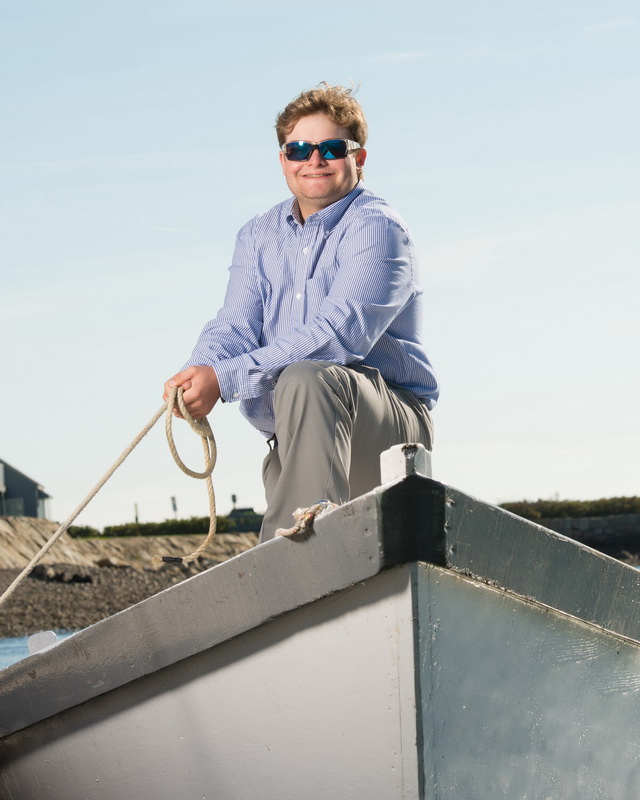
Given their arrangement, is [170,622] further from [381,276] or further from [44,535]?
[44,535]

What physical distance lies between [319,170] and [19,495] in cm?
3540

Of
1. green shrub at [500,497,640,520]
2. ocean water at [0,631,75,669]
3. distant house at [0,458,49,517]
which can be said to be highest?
ocean water at [0,631,75,669]

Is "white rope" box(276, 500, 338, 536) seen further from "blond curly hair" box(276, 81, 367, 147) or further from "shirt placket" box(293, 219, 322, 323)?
"blond curly hair" box(276, 81, 367, 147)

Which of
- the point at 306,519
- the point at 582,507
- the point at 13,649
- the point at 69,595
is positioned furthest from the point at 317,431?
the point at 582,507

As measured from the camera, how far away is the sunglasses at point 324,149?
385 cm

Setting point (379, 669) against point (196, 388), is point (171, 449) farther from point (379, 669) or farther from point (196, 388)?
point (379, 669)

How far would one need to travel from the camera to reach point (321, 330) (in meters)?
3.51

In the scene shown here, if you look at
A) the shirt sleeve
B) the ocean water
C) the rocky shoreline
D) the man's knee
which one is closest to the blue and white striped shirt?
the shirt sleeve

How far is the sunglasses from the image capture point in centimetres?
385

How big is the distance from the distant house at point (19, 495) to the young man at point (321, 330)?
34.7 meters

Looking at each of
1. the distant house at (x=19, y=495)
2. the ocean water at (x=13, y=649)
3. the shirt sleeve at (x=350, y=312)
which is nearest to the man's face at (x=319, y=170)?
the shirt sleeve at (x=350, y=312)

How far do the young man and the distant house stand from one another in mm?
34735

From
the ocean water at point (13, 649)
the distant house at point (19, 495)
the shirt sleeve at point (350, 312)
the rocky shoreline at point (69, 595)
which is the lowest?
the distant house at point (19, 495)

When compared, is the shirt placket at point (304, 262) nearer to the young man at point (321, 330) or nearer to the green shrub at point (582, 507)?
the young man at point (321, 330)
